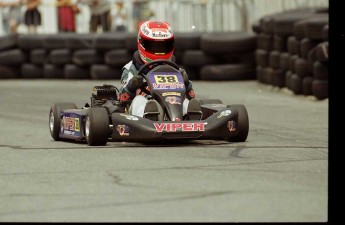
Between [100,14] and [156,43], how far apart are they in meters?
14.9

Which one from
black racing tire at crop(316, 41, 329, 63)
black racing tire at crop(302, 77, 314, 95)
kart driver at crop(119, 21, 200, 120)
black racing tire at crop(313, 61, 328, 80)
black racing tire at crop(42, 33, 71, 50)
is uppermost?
kart driver at crop(119, 21, 200, 120)

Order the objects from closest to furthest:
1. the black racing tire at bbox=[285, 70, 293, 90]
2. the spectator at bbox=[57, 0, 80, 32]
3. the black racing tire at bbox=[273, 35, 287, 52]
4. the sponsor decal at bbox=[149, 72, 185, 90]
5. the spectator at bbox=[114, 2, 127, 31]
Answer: the sponsor decal at bbox=[149, 72, 185, 90] < the black racing tire at bbox=[285, 70, 293, 90] < the black racing tire at bbox=[273, 35, 287, 52] < the spectator at bbox=[57, 0, 80, 32] < the spectator at bbox=[114, 2, 127, 31]

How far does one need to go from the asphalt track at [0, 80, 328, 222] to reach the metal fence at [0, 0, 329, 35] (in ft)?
34.9

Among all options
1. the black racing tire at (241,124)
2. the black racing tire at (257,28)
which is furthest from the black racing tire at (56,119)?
the black racing tire at (257,28)

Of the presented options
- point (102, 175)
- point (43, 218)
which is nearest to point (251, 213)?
point (43, 218)

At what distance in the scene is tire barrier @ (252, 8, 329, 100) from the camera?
16.1m

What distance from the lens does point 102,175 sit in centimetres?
820

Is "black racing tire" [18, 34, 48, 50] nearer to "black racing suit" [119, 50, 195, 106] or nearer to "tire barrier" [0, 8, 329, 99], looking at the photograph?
"tire barrier" [0, 8, 329, 99]

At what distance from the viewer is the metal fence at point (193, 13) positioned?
2322 cm

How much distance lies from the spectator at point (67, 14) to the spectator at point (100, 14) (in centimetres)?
46

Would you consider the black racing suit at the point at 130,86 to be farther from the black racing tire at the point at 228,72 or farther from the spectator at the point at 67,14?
the spectator at the point at 67,14

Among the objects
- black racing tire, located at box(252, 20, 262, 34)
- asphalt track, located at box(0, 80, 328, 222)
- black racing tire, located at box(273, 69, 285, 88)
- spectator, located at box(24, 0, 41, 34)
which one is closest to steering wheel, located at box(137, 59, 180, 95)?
asphalt track, located at box(0, 80, 328, 222)

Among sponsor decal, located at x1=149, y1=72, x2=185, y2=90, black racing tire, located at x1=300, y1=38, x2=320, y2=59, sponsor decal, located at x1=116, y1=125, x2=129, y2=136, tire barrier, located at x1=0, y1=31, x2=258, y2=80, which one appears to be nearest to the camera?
sponsor decal, located at x1=116, y1=125, x2=129, y2=136

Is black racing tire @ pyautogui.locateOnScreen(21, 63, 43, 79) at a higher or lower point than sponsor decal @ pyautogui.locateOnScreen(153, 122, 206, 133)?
lower
